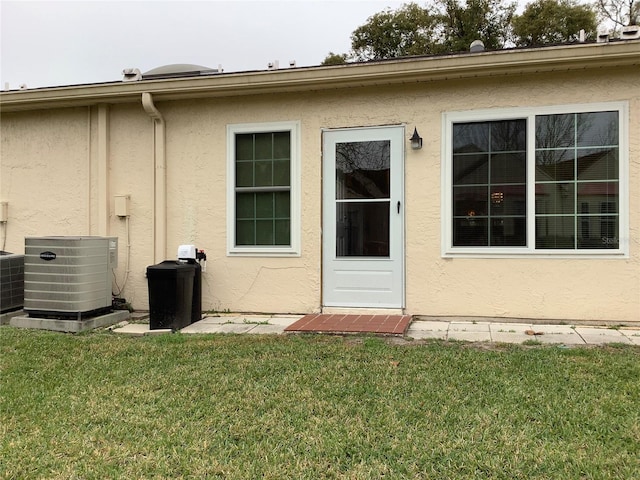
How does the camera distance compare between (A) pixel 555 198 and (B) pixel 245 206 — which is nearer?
(A) pixel 555 198

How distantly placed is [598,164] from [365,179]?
8.48ft

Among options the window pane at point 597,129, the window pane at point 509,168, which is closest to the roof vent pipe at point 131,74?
the window pane at point 509,168

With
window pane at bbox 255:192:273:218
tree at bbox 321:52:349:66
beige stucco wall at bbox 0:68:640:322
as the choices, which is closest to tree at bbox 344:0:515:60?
tree at bbox 321:52:349:66

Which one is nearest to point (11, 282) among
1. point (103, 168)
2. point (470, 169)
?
point (103, 168)

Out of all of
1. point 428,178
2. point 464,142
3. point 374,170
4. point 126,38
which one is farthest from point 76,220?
point 126,38

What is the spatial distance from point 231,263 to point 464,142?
10.7 ft

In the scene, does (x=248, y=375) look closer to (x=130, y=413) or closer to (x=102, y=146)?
(x=130, y=413)

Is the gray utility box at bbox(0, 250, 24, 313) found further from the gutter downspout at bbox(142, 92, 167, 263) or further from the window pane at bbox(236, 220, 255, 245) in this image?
the window pane at bbox(236, 220, 255, 245)

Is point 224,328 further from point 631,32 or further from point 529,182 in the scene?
→ point 631,32

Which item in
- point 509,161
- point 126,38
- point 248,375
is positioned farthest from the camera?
point 126,38

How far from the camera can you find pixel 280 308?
597 cm

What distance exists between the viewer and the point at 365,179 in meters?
5.79

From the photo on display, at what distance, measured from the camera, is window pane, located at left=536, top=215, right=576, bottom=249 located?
518 cm

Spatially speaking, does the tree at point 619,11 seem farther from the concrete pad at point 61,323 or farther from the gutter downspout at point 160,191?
the concrete pad at point 61,323
